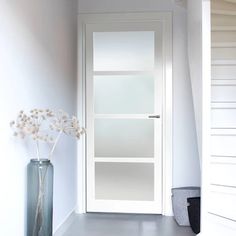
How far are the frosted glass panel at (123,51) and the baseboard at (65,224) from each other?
1676 millimetres

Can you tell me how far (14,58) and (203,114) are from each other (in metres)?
1.41

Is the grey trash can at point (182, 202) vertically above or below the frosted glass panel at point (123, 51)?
below

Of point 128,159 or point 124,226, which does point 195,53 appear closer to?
point 128,159

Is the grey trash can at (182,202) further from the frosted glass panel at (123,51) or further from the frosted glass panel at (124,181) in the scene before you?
the frosted glass panel at (123,51)

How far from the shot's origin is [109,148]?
3.86 m

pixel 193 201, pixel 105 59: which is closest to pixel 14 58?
pixel 105 59

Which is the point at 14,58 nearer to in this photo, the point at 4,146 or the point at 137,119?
the point at 4,146

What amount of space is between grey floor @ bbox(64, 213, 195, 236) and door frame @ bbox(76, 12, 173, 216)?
0.85ft

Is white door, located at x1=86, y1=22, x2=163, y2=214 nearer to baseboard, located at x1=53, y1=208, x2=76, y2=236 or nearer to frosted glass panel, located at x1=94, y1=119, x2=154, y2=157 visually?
frosted glass panel, located at x1=94, y1=119, x2=154, y2=157

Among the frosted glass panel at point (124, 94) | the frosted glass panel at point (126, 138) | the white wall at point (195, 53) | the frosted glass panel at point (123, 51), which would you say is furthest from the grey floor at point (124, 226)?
the frosted glass panel at point (123, 51)

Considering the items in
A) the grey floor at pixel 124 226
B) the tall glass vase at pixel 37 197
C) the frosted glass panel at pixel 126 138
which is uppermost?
the frosted glass panel at pixel 126 138

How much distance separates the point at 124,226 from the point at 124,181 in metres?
0.63

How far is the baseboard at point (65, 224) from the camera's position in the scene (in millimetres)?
2980

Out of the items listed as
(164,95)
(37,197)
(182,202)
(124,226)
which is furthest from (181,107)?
(37,197)
